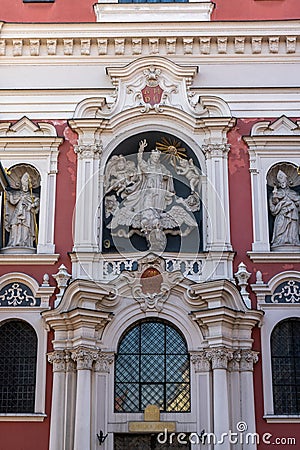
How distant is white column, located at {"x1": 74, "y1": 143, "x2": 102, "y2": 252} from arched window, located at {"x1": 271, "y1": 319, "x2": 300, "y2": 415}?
3815 millimetres

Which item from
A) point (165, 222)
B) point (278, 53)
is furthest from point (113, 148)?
point (278, 53)

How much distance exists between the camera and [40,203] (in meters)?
15.2

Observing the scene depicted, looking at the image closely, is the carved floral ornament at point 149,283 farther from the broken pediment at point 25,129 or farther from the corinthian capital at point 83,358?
the broken pediment at point 25,129

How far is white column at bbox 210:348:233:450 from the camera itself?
43.2 ft

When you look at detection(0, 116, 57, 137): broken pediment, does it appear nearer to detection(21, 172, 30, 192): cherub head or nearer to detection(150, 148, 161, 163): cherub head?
detection(21, 172, 30, 192): cherub head

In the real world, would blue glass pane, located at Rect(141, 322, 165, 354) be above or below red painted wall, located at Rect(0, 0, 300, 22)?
below

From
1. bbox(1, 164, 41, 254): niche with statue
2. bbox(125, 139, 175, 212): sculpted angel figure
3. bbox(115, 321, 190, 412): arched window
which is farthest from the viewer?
bbox(125, 139, 175, 212): sculpted angel figure

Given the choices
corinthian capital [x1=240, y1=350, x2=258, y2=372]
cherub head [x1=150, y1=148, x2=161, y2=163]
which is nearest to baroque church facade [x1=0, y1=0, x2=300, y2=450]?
corinthian capital [x1=240, y1=350, x2=258, y2=372]

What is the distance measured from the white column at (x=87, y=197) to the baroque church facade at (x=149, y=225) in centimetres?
3

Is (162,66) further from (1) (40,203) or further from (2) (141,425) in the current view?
(2) (141,425)

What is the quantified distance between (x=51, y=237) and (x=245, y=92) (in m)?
4.97

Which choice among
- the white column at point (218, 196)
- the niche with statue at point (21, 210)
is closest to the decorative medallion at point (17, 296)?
the niche with statue at point (21, 210)

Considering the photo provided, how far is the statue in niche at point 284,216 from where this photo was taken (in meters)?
14.9

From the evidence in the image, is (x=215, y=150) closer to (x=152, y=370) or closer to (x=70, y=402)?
(x=152, y=370)
